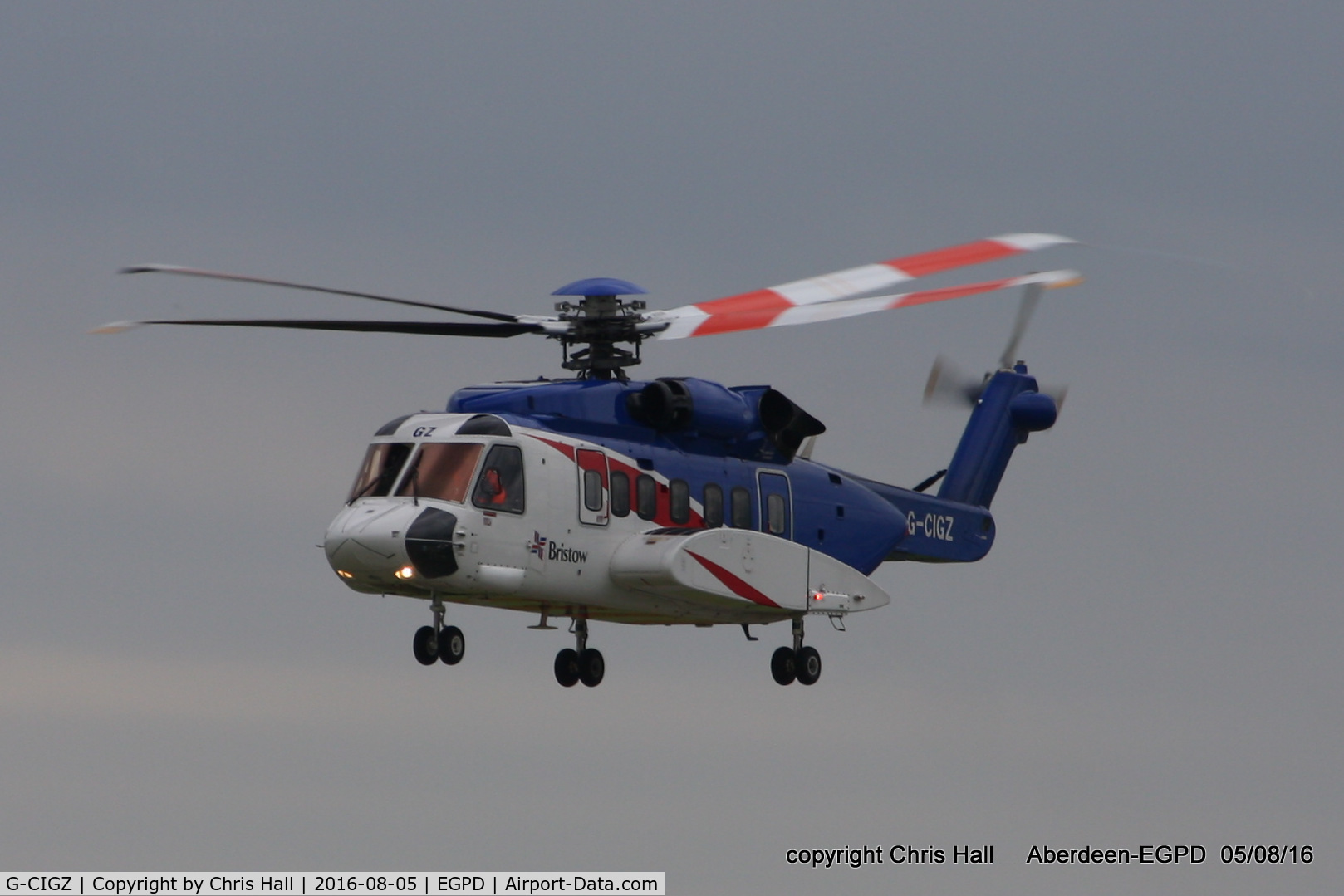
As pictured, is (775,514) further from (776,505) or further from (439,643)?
(439,643)

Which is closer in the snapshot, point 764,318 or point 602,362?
point 764,318

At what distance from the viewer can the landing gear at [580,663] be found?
89.9 ft

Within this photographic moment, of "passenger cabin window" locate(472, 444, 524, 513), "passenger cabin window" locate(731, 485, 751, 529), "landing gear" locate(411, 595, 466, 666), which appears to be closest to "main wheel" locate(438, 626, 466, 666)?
"landing gear" locate(411, 595, 466, 666)

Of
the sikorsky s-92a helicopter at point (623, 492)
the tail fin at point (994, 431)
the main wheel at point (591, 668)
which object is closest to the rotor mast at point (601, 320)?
the sikorsky s-92a helicopter at point (623, 492)

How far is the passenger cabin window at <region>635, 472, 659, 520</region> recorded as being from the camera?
86.8ft

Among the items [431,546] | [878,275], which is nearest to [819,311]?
[878,275]

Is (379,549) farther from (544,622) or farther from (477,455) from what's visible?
(544,622)

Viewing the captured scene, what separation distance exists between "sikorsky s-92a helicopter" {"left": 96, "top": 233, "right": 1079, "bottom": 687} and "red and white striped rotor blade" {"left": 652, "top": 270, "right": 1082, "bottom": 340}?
0.11 ft

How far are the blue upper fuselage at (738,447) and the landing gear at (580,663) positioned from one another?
7.68 ft

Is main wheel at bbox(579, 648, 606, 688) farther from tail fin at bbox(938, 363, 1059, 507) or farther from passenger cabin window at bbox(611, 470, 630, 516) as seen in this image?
tail fin at bbox(938, 363, 1059, 507)

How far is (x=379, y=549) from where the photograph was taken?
2366 centimetres

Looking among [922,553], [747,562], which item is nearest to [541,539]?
[747,562]

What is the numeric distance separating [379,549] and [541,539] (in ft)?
7.03

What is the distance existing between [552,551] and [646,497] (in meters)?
1.86
